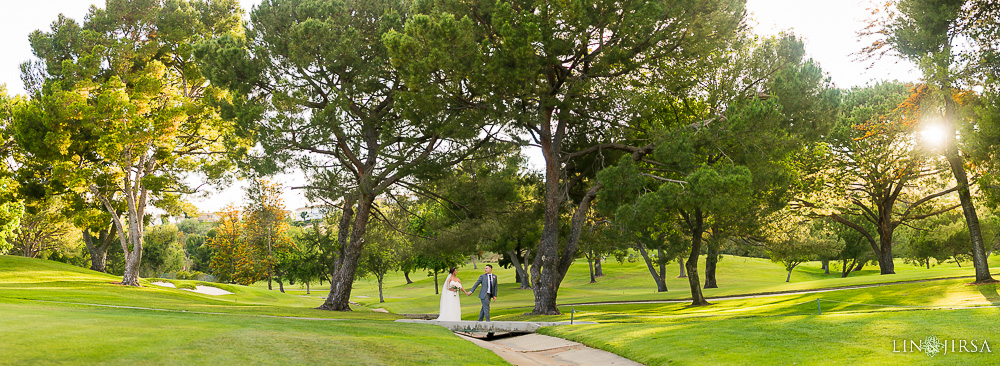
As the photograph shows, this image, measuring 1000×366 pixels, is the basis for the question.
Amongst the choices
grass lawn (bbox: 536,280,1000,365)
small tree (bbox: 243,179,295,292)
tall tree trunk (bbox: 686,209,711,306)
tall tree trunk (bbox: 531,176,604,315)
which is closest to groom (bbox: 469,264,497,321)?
grass lawn (bbox: 536,280,1000,365)

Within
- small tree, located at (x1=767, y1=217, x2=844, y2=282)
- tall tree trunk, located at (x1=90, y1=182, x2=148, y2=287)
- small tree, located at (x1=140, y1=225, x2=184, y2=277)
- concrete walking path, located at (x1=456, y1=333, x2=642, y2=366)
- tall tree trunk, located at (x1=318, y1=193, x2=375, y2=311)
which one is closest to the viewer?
concrete walking path, located at (x1=456, y1=333, x2=642, y2=366)

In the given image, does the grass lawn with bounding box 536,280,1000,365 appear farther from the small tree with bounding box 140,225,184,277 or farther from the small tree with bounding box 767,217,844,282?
the small tree with bounding box 140,225,184,277

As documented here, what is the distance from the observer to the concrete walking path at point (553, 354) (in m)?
8.50

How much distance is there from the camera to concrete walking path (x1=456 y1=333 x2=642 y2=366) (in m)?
8.50

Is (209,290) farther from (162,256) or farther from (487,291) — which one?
(162,256)

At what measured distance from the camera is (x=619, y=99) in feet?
63.6

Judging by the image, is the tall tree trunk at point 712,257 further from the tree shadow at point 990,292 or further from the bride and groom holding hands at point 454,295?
the bride and groom holding hands at point 454,295

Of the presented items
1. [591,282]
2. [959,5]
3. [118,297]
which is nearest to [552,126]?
[959,5]

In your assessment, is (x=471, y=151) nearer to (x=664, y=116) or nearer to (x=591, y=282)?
(x=664, y=116)

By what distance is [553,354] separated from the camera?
31.2 ft

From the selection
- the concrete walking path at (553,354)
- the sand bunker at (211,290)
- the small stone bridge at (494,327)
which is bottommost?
the sand bunker at (211,290)

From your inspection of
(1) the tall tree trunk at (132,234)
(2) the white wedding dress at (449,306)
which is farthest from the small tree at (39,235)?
(2) the white wedding dress at (449,306)

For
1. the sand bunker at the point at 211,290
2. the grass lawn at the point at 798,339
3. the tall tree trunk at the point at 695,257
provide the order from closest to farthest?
the grass lawn at the point at 798,339 < the tall tree trunk at the point at 695,257 < the sand bunker at the point at 211,290

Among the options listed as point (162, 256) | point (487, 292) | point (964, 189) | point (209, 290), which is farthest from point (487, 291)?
point (162, 256)
